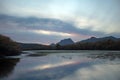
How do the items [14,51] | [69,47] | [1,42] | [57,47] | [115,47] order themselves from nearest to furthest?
[1,42]
[14,51]
[115,47]
[69,47]
[57,47]

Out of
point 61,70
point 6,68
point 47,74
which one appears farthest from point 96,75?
point 6,68

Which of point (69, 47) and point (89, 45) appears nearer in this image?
point (89, 45)

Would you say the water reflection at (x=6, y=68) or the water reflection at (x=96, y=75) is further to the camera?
the water reflection at (x=6, y=68)

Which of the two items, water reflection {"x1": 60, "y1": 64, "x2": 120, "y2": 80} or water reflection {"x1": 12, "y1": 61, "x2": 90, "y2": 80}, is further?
water reflection {"x1": 12, "y1": 61, "x2": 90, "y2": 80}

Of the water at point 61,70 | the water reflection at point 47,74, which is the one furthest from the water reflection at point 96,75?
the water reflection at point 47,74

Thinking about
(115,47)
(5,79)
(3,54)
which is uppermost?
(115,47)

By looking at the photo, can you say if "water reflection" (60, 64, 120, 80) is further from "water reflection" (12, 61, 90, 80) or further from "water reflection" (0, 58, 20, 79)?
"water reflection" (0, 58, 20, 79)

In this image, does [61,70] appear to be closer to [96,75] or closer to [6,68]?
[96,75]

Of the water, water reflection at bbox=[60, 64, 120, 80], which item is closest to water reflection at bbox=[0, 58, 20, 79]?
the water

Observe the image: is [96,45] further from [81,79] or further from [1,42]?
[81,79]

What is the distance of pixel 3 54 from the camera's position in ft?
192

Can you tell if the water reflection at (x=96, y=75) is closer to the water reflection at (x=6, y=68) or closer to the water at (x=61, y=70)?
the water at (x=61, y=70)

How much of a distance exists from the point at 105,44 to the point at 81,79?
13289cm

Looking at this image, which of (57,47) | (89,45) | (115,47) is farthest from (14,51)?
(57,47)
